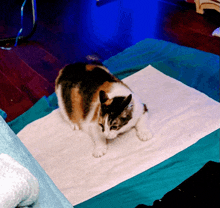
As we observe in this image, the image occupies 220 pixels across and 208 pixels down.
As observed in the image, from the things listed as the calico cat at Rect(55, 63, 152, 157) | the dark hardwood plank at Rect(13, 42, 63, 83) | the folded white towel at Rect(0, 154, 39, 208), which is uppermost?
the folded white towel at Rect(0, 154, 39, 208)

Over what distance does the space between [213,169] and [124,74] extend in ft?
3.49

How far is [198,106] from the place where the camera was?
5.34 feet

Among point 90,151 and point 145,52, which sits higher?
point 145,52

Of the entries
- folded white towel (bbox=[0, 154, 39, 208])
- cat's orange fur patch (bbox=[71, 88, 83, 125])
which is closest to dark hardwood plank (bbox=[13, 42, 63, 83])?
cat's orange fur patch (bbox=[71, 88, 83, 125])

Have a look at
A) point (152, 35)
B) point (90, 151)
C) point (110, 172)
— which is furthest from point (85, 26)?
point (110, 172)

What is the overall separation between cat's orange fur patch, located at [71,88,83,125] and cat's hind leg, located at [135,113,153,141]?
37 cm

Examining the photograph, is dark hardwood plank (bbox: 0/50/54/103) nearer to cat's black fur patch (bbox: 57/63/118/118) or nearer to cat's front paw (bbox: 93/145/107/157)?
cat's black fur patch (bbox: 57/63/118/118)

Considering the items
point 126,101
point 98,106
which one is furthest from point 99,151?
point 126,101

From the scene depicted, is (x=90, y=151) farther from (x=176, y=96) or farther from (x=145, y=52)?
(x=145, y=52)

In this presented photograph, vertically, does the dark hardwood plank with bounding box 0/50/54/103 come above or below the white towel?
below

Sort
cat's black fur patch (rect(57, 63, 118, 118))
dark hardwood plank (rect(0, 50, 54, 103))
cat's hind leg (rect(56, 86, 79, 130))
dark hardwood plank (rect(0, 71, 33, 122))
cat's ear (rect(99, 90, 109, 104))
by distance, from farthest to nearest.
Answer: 1. dark hardwood plank (rect(0, 50, 54, 103))
2. dark hardwood plank (rect(0, 71, 33, 122))
3. cat's hind leg (rect(56, 86, 79, 130))
4. cat's black fur patch (rect(57, 63, 118, 118))
5. cat's ear (rect(99, 90, 109, 104))

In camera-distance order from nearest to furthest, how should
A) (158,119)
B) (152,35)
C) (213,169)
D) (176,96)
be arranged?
1. (213,169)
2. (158,119)
3. (176,96)
4. (152,35)

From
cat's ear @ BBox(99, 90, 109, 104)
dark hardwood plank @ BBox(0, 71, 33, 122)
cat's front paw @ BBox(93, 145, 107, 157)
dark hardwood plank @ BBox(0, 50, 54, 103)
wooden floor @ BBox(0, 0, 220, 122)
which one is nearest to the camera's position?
cat's ear @ BBox(99, 90, 109, 104)

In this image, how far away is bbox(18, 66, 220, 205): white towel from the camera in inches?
52.1
